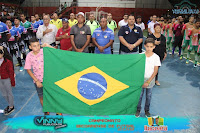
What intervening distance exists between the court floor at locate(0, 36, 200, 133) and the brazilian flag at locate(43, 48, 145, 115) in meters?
0.91

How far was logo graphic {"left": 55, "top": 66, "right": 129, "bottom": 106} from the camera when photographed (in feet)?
12.8

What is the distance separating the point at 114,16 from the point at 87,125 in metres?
26.4

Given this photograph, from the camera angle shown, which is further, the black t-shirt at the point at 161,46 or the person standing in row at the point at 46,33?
the person standing in row at the point at 46,33

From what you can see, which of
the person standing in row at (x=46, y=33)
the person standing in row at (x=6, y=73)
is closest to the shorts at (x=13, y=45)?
the person standing in row at (x=46, y=33)

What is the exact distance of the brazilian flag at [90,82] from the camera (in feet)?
12.8

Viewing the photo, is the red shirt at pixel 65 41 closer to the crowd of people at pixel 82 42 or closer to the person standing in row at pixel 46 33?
the crowd of people at pixel 82 42

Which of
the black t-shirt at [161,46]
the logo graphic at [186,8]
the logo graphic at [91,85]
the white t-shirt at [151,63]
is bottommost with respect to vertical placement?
the logo graphic at [91,85]

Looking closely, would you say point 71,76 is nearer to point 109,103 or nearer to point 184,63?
point 109,103

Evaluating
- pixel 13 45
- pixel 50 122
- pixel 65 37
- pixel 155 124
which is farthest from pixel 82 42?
pixel 13 45

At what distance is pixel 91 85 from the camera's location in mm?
3928

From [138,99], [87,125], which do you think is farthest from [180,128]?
[87,125]

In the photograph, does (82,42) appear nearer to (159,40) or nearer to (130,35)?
(130,35)

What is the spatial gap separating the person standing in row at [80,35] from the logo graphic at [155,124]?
9.41ft

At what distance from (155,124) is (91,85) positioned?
161cm
